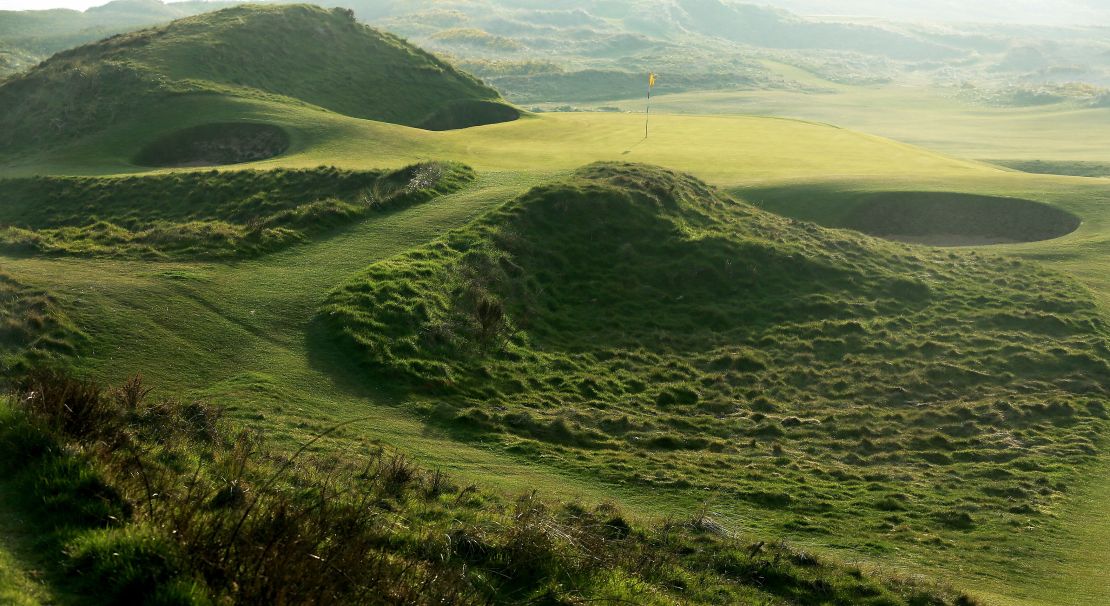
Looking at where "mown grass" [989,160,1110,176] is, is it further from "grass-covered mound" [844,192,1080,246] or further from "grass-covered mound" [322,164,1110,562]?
"grass-covered mound" [322,164,1110,562]

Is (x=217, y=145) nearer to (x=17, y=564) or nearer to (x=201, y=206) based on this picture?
(x=201, y=206)

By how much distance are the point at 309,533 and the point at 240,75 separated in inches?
1738

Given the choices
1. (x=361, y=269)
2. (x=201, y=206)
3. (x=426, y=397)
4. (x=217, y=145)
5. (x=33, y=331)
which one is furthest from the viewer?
(x=217, y=145)

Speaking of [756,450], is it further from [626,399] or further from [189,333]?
[189,333]

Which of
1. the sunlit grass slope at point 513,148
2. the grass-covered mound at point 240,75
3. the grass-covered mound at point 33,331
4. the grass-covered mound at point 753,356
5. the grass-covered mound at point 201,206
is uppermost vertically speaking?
the grass-covered mound at point 240,75

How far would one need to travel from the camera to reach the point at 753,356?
20797 millimetres

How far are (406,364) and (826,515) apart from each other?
7959 mm

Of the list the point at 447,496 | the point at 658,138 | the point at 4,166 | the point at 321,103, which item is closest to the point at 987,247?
the point at 658,138

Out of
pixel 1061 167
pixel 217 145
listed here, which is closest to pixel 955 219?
pixel 217 145

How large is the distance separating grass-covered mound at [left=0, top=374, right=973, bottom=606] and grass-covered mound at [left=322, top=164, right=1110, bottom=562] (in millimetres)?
2628

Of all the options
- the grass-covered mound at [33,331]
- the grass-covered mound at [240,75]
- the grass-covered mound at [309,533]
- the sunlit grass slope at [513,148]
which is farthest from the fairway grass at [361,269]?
the grass-covered mound at [240,75]

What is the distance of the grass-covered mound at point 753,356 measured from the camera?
14.7 m

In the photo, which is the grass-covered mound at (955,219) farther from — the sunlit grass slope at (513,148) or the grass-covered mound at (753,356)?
the sunlit grass slope at (513,148)

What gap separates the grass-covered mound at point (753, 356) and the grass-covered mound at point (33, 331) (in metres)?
4.69
